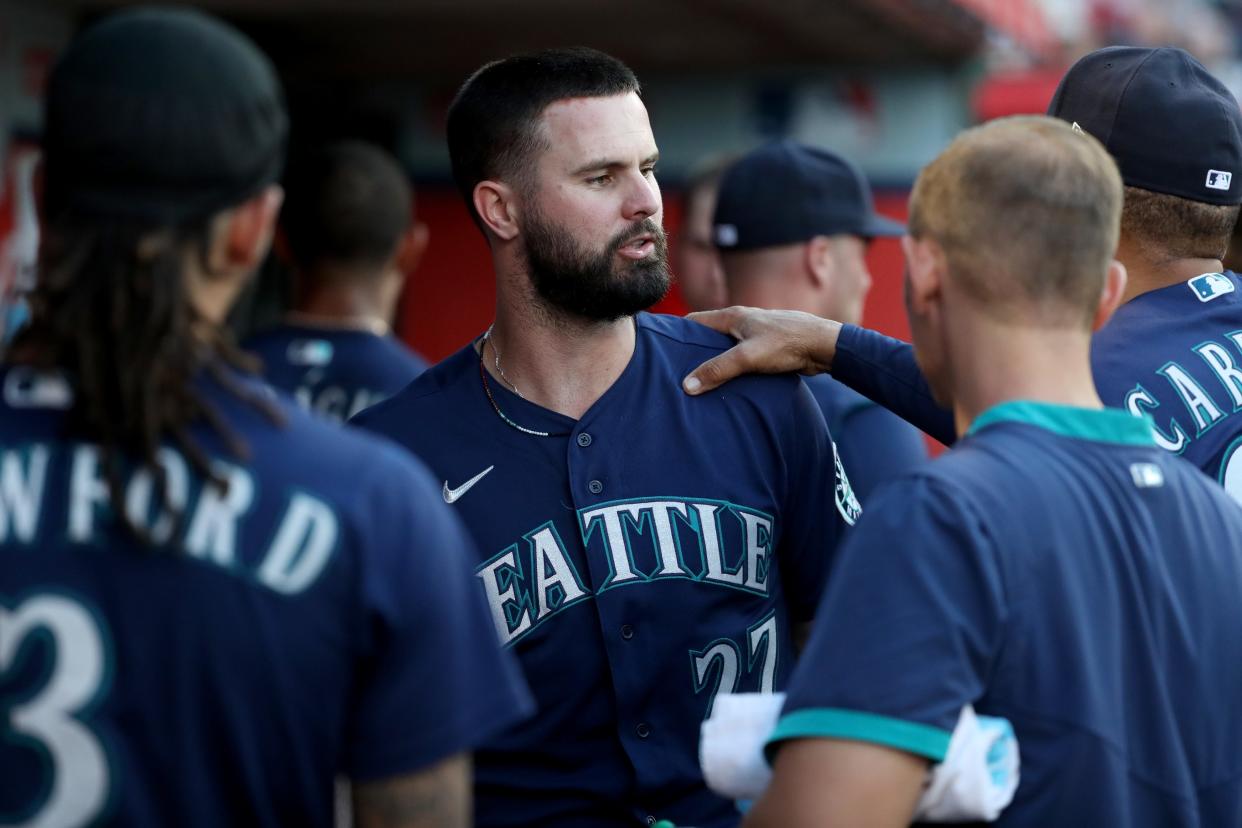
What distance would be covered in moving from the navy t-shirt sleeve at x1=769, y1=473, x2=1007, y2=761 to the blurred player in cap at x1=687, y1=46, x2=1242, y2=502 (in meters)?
0.90

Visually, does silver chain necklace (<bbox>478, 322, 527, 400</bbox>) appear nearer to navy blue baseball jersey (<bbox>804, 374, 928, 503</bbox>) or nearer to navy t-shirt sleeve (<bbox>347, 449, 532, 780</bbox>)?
navy blue baseball jersey (<bbox>804, 374, 928, 503</bbox>)

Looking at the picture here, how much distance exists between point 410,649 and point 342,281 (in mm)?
3536

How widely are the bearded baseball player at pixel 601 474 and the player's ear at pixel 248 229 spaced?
3.48 ft

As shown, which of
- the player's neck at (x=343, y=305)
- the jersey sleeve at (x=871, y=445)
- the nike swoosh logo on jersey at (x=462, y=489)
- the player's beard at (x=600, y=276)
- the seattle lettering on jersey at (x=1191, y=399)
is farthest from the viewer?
the player's neck at (x=343, y=305)

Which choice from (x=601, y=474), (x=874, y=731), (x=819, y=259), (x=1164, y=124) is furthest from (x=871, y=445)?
(x=874, y=731)

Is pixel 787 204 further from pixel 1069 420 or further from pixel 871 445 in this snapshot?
pixel 1069 420

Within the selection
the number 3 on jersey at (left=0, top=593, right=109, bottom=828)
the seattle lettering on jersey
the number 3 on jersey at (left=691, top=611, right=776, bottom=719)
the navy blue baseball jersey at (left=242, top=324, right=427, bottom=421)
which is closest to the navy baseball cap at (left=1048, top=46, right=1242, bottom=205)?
the seattle lettering on jersey

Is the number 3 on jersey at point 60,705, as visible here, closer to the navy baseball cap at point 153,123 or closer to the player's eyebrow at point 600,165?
the navy baseball cap at point 153,123

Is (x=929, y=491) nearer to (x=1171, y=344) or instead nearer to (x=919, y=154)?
(x=1171, y=344)

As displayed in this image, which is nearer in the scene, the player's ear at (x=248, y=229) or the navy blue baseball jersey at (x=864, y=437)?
the player's ear at (x=248, y=229)

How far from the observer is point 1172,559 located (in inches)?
79.6

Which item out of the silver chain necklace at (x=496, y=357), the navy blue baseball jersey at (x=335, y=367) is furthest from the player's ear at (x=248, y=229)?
the navy blue baseball jersey at (x=335, y=367)

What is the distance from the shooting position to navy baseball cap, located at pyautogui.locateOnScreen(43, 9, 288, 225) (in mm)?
1788

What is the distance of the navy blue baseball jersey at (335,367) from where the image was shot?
4773 millimetres
